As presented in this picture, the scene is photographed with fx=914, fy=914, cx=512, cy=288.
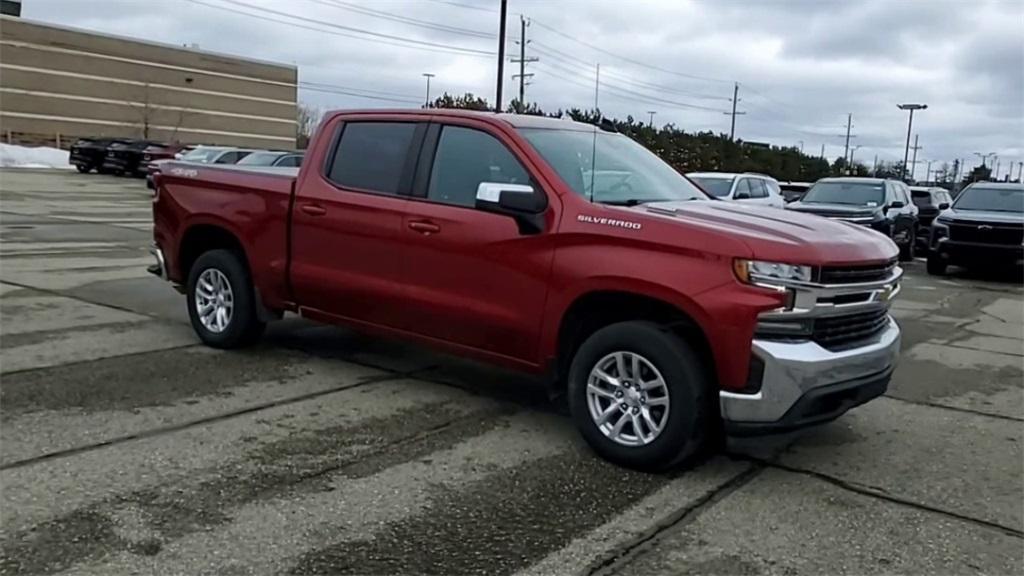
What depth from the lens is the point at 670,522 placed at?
4.23 m

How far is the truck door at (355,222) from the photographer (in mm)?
5988

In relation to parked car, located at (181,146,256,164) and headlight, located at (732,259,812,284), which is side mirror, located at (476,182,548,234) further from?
parked car, located at (181,146,256,164)

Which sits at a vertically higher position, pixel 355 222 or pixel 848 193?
pixel 848 193

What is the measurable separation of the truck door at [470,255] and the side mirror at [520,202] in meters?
0.04

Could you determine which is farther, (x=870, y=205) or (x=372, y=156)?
(x=870, y=205)

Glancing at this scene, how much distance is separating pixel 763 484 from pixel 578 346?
1.25m

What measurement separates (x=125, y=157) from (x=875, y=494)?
126ft

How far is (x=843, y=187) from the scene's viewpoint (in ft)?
59.6

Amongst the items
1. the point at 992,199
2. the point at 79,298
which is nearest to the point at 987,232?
the point at 992,199

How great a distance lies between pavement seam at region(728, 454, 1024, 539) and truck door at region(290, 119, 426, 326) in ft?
8.12

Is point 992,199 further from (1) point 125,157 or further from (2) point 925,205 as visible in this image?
(1) point 125,157

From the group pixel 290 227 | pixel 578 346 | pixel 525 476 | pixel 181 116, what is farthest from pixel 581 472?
pixel 181 116

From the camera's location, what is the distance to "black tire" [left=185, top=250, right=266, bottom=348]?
6.96 meters

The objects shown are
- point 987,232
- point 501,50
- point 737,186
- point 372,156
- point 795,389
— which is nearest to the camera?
point 795,389
